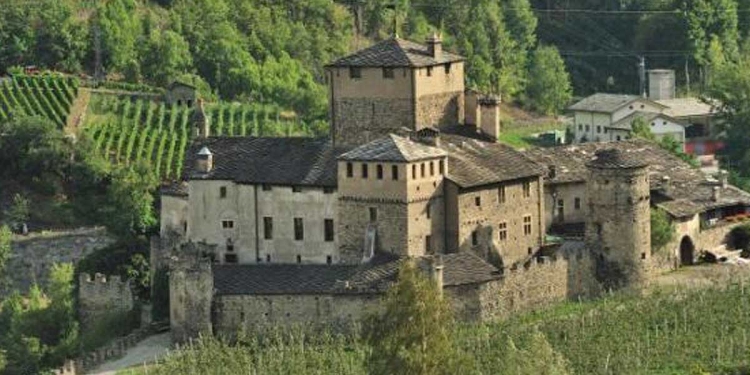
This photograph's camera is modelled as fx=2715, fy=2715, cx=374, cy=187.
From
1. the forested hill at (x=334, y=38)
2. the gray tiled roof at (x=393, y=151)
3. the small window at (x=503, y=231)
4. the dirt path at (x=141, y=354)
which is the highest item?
the forested hill at (x=334, y=38)

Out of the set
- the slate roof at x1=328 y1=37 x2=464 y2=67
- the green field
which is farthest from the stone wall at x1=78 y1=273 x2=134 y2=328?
the slate roof at x1=328 y1=37 x2=464 y2=67

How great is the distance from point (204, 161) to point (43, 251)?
675 inches

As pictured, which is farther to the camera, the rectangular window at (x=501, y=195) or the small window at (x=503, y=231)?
the small window at (x=503, y=231)

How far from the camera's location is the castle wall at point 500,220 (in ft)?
235

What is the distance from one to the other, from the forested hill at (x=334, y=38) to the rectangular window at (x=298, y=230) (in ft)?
93.3

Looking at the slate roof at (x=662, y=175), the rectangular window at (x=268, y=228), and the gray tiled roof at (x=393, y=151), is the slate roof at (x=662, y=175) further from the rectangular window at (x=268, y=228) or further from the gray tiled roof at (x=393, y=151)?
the rectangular window at (x=268, y=228)

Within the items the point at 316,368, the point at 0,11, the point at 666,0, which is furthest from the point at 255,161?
the point at 666,0

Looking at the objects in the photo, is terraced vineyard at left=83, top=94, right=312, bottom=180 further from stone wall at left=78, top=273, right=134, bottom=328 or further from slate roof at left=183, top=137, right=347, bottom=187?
slate roof at left=183, top=137, right=347, bottom=187

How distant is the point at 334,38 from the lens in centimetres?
11481

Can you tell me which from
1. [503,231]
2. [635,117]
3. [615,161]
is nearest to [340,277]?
[503,231]

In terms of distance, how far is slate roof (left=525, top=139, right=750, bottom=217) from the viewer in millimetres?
78375

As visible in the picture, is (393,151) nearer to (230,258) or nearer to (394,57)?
(394,57)

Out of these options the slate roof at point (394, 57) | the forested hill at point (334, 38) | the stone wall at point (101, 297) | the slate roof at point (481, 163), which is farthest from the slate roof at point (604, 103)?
the stone wall at point (101, 297)

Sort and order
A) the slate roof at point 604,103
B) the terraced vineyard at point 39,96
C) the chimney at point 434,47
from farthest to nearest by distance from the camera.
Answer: the slate roof at point 604,103 < the terraced vineyard at point 39,96 < the chimney at point 434,47
